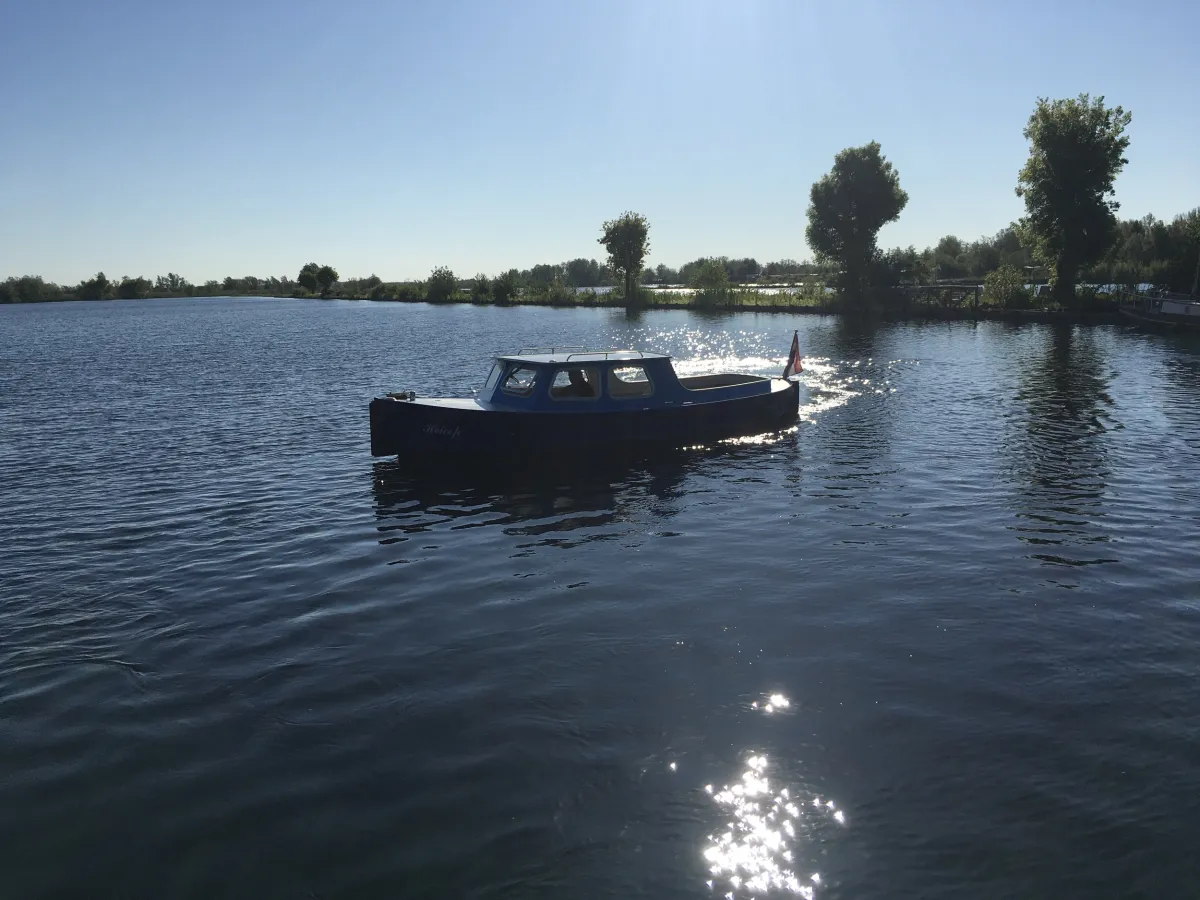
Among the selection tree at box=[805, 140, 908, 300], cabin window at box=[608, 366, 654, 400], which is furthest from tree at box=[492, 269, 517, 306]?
cabin window at box=[608, 366, 654, 400]

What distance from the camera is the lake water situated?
709 centimetres

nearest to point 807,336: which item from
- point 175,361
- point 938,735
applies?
point 175,361

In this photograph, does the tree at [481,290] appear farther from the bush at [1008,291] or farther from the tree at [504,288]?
the bush at [1008,291]

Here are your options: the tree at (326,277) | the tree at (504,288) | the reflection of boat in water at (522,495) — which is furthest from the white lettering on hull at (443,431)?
the tree at (326,277)

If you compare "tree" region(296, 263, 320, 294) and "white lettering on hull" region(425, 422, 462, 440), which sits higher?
"tree" region(296, 263, 320, 294)

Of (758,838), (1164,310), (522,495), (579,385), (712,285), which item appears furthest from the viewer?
(712,285)

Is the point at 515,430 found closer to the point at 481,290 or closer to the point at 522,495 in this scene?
the point at 522,495

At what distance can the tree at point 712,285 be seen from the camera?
345 feet

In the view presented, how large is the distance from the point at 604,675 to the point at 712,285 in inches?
3938

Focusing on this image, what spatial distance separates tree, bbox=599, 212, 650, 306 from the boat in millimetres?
94030

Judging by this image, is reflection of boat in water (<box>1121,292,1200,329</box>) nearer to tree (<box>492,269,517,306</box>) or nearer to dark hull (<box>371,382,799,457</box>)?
dark hull (<box>371,382,799,457</box>)

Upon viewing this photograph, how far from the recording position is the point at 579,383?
22.9 meters

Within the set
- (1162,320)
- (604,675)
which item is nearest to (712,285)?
(1162,320)

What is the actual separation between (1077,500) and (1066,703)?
1054 centimetres
